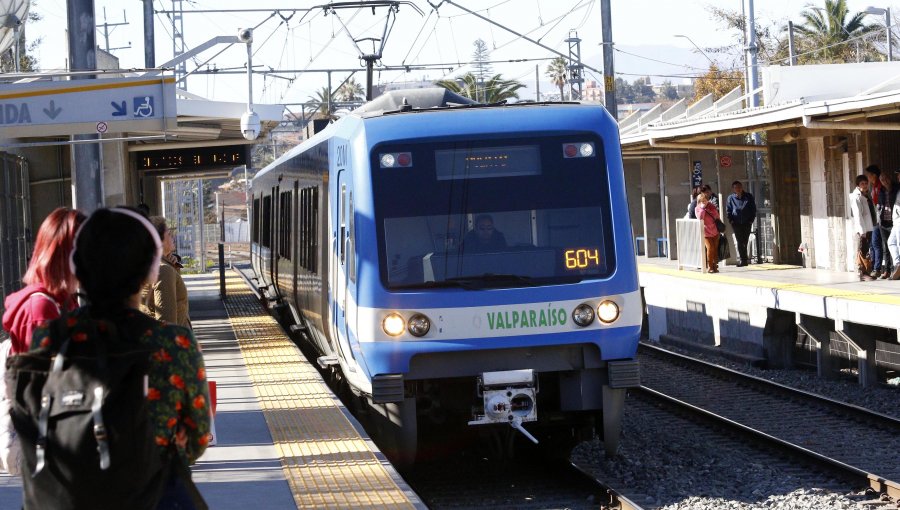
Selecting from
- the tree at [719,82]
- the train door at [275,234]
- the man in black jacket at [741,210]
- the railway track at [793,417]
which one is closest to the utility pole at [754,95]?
the man in black jacket at [741,210]

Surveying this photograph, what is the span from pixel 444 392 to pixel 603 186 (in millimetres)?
1933

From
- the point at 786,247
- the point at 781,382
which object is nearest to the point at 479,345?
the point at 781,382

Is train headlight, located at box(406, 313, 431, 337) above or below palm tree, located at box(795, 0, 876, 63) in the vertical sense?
below

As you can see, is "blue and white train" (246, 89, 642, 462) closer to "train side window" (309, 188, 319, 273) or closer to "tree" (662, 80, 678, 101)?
"train side window" (309, 188, 319, 273)

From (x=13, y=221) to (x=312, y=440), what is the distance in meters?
9.21

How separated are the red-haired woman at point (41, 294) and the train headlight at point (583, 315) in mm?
5598

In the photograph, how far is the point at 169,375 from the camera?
12.4 feet

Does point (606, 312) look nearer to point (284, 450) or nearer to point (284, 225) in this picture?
point (284, 450)

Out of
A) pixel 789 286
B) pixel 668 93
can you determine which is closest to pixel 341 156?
pixel 789 286

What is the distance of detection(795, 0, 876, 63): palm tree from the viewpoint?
68250 millimetres

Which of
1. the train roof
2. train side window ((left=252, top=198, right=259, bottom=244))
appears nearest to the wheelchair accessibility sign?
the train roof

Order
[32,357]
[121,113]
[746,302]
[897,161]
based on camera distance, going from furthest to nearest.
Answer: [897,161] < [746,302] < [121,113] < [32,357]

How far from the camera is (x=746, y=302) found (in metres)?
19.4

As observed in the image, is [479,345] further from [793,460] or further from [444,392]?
[793,460]
